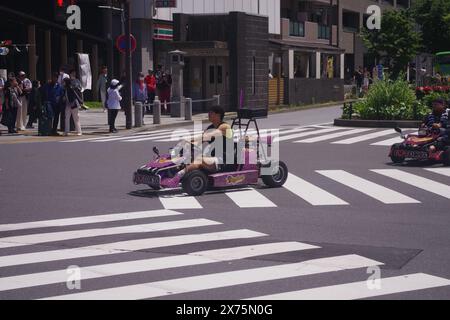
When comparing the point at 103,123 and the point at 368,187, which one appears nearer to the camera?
the point at 368,187

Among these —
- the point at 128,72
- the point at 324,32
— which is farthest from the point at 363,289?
the point at 324,32

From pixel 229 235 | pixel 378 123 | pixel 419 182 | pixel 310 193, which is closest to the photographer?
pixel 229 235

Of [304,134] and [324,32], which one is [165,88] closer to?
[304,134]

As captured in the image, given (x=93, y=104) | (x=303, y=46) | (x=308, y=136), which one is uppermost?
(x=303, y=46)

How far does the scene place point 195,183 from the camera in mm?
13758

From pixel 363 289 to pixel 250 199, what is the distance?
19.3ft

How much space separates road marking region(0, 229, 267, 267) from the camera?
9.13m

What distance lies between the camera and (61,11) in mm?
38219

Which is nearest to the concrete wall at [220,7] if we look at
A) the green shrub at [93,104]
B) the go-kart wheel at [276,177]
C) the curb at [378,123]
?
the green shrub at [93,104]

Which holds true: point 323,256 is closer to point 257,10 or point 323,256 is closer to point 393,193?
point 393,193

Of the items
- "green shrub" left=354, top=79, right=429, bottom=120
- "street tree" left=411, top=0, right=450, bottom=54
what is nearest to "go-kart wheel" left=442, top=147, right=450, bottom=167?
"green shrub" left=354, top=79, right=429, bottom=120

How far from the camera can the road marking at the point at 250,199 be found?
12.9 m

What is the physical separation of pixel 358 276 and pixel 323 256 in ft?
3.20

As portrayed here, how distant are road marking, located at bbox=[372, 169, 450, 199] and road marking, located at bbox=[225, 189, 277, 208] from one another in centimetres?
293
